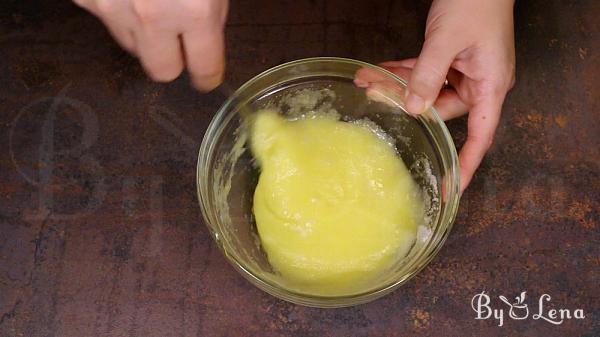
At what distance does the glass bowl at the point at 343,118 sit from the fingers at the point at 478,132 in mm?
44

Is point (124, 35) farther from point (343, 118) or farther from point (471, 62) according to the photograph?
point (471, 62)

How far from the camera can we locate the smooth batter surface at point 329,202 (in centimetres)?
135

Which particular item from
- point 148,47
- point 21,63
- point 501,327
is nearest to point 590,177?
point 501,327

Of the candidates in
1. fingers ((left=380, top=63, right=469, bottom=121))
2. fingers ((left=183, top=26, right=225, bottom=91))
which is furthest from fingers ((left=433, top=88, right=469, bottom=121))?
fingers ((left=183, top=26, right=225, bottom=91))

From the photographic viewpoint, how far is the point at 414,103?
4.33 ft

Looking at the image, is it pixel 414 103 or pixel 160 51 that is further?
pixel 414 103

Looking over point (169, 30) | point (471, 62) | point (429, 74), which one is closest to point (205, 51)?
point (169, 30)

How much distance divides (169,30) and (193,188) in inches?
22.1

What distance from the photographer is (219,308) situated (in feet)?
4.77

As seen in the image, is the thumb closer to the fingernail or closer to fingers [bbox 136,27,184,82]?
the fingernail

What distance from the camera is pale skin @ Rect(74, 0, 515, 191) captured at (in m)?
1.03

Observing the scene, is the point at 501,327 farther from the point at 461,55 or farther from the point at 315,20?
the point at 315,20

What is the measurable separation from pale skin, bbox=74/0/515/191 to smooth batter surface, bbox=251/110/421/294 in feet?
0.50

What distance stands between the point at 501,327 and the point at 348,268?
1.31 feet
